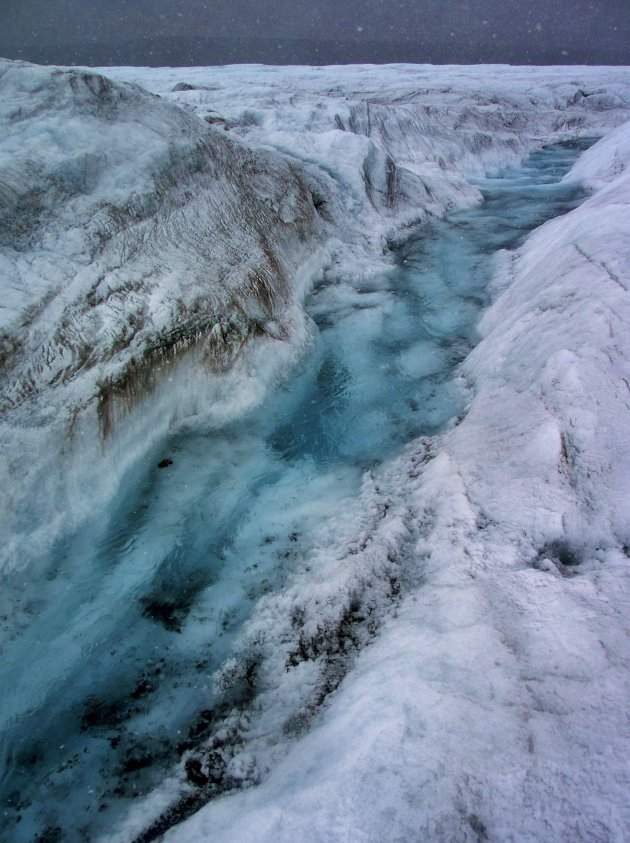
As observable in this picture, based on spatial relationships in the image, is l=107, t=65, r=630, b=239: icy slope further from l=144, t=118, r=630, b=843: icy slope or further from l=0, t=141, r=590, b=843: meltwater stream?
l=144, t=118, r=630, b=843: icy slope

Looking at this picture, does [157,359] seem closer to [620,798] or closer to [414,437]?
[414,437]

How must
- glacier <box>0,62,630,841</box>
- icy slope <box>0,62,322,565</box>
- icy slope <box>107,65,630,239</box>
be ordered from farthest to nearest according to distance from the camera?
icy slope <box>107,65,630,239</box> → icy slope <box>0,62,322,565</box> → glacier <box>0,62,630,841</box>

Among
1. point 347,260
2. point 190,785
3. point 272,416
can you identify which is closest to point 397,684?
point 190,785

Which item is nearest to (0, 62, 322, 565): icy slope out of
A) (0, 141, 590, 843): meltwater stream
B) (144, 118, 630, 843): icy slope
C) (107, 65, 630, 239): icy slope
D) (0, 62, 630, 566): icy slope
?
(0, 62, 630, 566): icy slope

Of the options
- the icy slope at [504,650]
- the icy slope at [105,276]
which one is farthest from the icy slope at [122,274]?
the icy slope at [504,650]

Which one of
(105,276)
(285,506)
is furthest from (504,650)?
(105,276)
